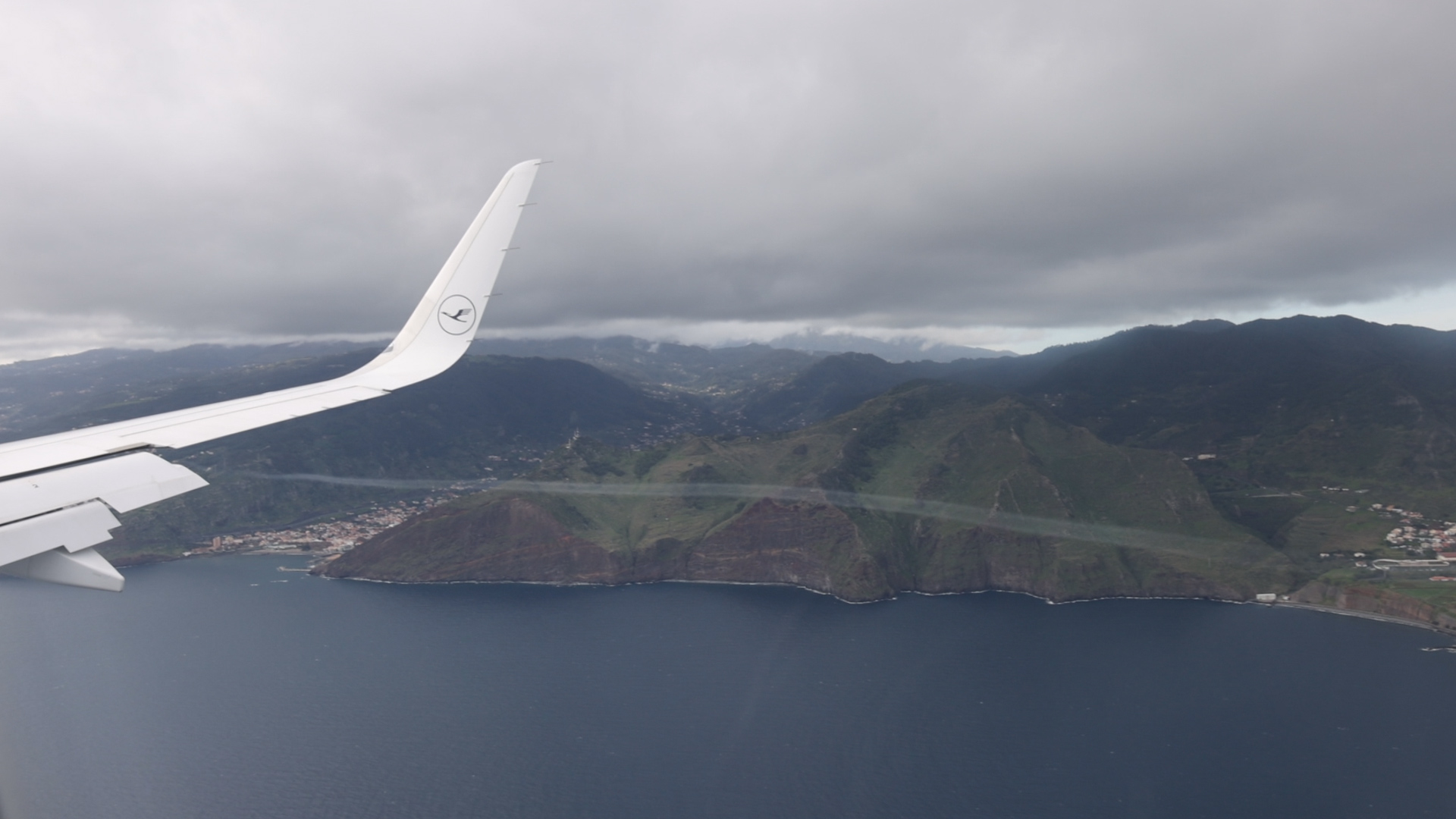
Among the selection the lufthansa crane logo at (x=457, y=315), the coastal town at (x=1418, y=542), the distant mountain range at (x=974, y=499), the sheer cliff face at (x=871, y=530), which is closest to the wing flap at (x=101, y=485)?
the lufthansa crane logo at (x=457, y=315)

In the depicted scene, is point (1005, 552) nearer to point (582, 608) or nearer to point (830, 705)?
point (830, 705)

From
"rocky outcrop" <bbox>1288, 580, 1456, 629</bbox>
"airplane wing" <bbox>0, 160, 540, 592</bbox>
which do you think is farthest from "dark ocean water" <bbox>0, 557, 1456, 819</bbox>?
"airplane wing" <bbox>0, 160, 540, 592</bbox>

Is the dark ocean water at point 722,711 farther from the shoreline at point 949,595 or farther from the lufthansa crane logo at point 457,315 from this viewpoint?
the lufthansa crane logo at point 457,315

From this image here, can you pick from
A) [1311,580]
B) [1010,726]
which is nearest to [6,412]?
[1010,726]

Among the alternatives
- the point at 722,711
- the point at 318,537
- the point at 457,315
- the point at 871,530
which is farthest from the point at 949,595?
the point at 318,537

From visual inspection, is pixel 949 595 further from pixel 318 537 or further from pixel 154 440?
pixel 318 537
